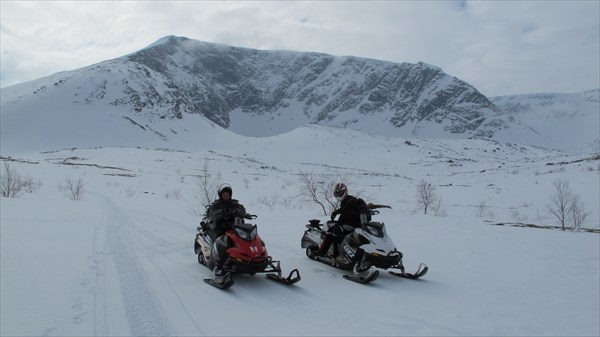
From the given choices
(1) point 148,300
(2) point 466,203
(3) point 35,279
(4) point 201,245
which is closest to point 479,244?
(4) point 201,245

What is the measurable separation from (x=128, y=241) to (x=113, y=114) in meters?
104

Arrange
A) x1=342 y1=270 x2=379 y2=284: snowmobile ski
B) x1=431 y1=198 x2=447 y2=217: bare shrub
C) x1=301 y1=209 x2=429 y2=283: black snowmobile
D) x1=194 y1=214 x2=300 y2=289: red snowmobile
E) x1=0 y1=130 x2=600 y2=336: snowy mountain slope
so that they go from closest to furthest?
x1=0 y1=130 x2=600 y2=336: snowy mountain slope < x1=194 y1=214 x2=300 y2=289: red snowmobile < x1=342 y1=270 x2=379 y2=284: snowmobile ski < x1=301 y1=209 x2=429 y2=283: black snowmobile < x1=431 y1=198 x2=447 y2=217: bare shrub

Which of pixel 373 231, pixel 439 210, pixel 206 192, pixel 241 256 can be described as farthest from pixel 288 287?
pixel 439 210

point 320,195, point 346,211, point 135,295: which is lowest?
point 135,295

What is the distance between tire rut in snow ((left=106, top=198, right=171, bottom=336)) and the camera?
540 cm

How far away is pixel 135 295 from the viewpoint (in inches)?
259

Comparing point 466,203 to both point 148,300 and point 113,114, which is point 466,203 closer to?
point 148,300

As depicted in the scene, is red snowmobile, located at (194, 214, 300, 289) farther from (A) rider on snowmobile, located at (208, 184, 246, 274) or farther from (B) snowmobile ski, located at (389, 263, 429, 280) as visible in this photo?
(B) snowmobile ski, located at (389, 263, 429, 280)

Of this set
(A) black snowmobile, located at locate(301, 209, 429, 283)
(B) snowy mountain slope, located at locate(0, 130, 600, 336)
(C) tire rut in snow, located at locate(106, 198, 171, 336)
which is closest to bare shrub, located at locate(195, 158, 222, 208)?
(B) snowy mountain slope, located at locate(0, 130, 600, 336)

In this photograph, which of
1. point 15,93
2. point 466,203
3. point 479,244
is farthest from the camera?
point 15,93

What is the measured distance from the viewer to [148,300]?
21.0 ft

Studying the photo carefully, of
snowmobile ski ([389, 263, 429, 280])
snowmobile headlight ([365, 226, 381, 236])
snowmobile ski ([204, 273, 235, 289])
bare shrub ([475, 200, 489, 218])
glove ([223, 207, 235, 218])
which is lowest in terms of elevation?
snowmobile ski ([204, 273, 235, 289])

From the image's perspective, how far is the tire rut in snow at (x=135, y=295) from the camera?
17.7ft

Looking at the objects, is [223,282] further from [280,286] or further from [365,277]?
[365,277]
